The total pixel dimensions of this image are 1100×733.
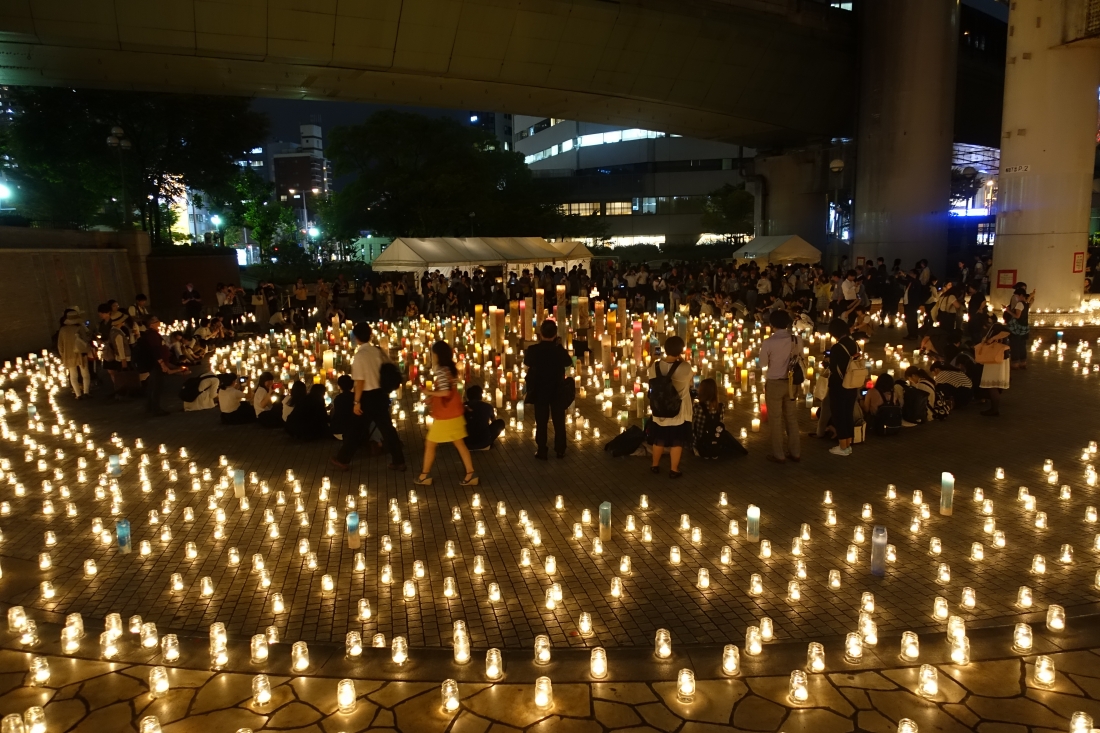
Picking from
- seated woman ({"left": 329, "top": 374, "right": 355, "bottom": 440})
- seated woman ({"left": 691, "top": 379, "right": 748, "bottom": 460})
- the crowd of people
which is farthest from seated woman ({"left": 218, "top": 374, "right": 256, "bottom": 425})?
seated woman ({"left": 691, "top": 379, "right": 748, "bottom": 460})

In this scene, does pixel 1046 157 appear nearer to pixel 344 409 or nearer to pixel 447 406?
pixel 447 406

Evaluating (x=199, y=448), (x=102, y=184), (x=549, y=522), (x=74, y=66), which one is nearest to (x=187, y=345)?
(x=199, y=448)

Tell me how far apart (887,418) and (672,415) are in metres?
3.60

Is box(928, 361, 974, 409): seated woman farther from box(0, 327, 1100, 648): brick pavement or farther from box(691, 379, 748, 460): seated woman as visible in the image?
box(691, 379, 748, 460): seated woman

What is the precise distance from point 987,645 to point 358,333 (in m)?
6.28

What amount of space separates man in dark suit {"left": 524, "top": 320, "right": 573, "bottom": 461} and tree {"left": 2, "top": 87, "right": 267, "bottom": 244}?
24.7 meters

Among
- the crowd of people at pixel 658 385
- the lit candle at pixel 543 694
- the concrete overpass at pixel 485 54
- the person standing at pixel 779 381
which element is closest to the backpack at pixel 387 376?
the crowd of people at pixel 658 385

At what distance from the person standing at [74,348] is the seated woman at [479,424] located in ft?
25.9

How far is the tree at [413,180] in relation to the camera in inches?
1838

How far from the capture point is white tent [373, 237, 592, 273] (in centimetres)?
2822

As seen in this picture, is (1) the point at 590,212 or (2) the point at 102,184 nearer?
(2) the point at 102,184

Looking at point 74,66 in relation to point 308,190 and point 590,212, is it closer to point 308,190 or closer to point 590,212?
point 590,212

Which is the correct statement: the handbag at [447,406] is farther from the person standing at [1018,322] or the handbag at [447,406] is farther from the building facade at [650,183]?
the building facade at [650,183]

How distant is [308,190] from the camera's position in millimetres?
159000
